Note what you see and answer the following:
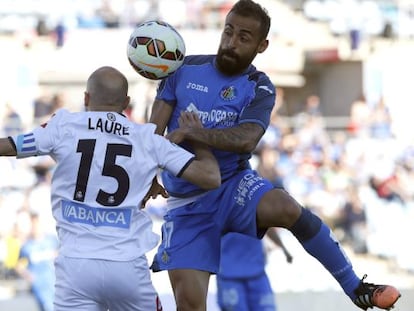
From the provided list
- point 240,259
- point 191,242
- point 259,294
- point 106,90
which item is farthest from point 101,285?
point 259,294

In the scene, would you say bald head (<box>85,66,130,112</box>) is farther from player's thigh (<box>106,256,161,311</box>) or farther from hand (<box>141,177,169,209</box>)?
player's thigh (<box>106,256,161,311</box>)

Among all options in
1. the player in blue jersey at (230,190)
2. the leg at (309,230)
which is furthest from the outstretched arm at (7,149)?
the leg at (309,230)

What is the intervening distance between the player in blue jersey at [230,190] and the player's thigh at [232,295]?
9.30ft

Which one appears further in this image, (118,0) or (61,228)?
(118,0)

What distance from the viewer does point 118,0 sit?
18.1 metres

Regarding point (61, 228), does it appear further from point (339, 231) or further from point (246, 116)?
point (339, 231)

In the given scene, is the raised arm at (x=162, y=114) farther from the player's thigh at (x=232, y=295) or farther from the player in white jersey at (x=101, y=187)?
the player's thigh at (x=232, y=295)

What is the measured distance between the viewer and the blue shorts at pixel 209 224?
6000mm

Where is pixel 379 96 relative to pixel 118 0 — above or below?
below

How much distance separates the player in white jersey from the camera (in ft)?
16.8

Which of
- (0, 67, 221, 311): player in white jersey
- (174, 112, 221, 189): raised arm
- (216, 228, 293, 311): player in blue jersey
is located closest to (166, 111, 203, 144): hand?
(174, 112, 221, 189): raised arm

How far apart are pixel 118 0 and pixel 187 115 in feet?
41.3

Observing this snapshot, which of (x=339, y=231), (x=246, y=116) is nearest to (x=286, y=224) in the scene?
(x=246, y=116)

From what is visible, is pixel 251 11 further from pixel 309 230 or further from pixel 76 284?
pixel 76 284
